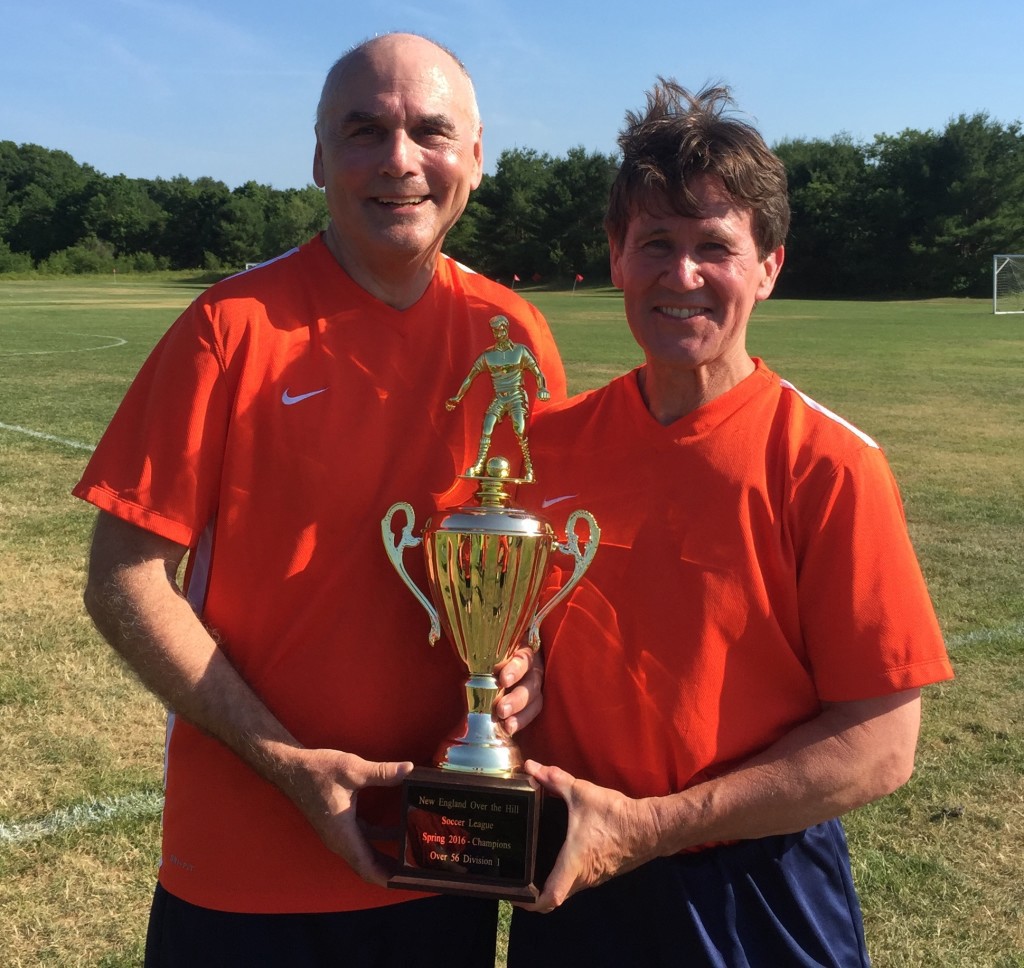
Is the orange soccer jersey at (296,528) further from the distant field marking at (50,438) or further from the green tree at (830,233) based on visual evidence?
the green tree at (830,233)

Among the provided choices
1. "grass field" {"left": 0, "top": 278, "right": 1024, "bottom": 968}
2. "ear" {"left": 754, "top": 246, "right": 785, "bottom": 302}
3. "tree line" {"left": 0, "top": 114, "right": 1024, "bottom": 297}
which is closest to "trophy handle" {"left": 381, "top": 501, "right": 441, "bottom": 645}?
"ear" {"left": 754, "top": 246, "right": 785, "bottom": 302}

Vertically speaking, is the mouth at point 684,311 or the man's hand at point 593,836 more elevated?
the mouth at point 684,311

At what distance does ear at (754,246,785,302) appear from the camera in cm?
207

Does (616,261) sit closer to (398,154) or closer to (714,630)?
(398,154)

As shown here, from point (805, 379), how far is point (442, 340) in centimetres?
1557

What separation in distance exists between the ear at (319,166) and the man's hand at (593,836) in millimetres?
1222

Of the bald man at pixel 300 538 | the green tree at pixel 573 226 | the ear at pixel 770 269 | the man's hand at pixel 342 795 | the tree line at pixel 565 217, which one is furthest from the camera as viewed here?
the green tree at pixel 573 226

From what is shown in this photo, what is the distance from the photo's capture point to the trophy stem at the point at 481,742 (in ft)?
6.20

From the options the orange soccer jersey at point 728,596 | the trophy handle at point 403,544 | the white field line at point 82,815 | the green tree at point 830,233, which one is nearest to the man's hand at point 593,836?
the orange soccer jersey at point 728,596

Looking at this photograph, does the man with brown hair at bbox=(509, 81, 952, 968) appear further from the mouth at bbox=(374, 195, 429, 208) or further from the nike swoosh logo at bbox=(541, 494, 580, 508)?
the mouth at bbox=(374, 195, 429, 208)

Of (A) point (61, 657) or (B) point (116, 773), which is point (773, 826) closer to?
(B) point (116, 773)

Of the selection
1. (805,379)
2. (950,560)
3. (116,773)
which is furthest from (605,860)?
(805,379)

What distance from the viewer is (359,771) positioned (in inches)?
74.3

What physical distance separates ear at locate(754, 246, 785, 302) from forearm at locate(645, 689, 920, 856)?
792 millimetres
